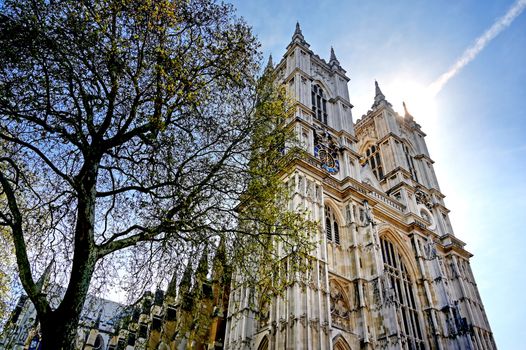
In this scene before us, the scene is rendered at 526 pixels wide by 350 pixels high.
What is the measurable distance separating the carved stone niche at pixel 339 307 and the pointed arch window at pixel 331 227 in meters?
2.49

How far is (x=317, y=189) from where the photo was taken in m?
19.4

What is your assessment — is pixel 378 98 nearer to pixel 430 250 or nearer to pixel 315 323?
pixel 430 250

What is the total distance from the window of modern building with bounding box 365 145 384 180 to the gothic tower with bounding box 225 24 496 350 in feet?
0.32

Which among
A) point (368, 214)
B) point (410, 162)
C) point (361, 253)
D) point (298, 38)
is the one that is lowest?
point (361, 253)

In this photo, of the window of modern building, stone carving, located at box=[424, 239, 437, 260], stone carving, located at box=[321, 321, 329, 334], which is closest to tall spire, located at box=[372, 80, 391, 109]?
the window of modern building

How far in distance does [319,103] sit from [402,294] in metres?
14.5

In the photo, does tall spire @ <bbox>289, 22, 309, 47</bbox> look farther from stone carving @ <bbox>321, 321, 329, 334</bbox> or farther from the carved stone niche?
stone carving @ <bbox>321, 321, 329, 334</bbox>

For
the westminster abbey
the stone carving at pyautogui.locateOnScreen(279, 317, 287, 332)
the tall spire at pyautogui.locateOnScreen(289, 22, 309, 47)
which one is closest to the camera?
the stone carving at pyautogui.locateOnScreen(279, 317, 287, 332)

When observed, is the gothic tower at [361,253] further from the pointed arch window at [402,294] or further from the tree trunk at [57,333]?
the tree trunk at [57,333]

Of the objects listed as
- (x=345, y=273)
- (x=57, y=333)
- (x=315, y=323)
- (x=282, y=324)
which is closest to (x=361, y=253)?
(x=345, y=273)

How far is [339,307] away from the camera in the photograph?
16688 millimetres

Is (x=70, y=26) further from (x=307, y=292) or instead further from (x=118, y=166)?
(x=307, y=292)

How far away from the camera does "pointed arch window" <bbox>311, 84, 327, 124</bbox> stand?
26.4 meters

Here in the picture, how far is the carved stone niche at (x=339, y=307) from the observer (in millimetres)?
16086
